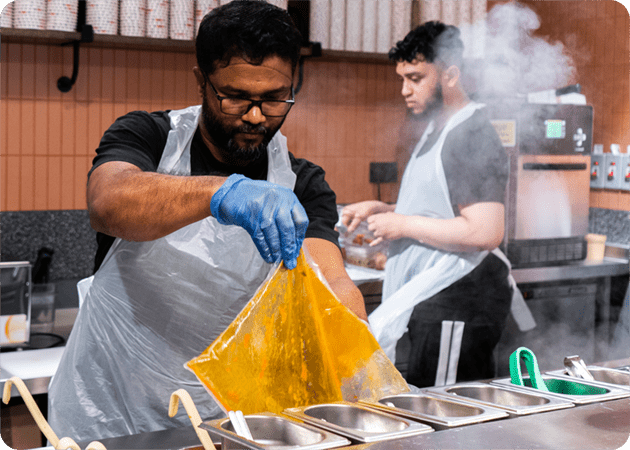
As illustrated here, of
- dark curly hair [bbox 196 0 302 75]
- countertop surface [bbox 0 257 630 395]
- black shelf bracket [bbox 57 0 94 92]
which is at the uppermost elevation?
black shelf bracket [bbox 57 0 94 92]

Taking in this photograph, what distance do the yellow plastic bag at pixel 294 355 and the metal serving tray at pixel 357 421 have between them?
48 mm

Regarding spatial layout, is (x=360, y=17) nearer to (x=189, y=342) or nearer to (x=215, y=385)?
(x=189, y=342)

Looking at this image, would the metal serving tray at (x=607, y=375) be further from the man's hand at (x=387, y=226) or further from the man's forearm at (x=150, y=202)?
the man's hand at (x=387, y=226)

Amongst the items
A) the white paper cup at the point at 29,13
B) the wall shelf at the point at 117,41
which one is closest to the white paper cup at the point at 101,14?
the wall shelf at the point at 117,41

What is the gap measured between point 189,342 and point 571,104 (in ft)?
8.07

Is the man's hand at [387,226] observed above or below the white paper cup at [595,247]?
above

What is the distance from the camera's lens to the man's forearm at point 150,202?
1.13 m

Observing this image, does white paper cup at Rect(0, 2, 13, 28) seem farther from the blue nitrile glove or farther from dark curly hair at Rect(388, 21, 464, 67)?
the blue nitrile glove

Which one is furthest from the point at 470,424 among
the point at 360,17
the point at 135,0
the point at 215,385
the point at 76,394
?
the point at 360,17

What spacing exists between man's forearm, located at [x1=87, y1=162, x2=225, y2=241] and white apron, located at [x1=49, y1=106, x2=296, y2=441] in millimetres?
266

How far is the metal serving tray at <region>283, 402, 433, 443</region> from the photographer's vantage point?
3.07 feet

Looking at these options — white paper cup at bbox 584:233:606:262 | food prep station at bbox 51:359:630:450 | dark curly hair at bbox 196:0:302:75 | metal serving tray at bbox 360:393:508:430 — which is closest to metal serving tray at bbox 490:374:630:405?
food prep station at bbox 51:359:630:450

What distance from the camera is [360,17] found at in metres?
2.78

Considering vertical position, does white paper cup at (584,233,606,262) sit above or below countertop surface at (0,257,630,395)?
above
